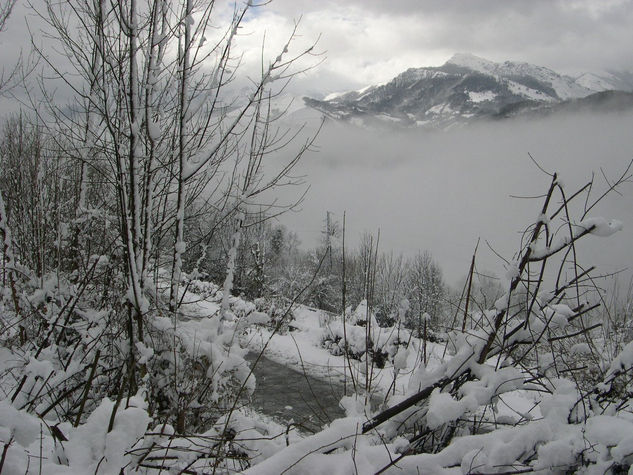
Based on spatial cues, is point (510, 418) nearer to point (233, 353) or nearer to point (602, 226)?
point (602, 226)

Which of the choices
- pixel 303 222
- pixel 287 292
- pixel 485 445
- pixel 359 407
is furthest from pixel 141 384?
pixel 303 222

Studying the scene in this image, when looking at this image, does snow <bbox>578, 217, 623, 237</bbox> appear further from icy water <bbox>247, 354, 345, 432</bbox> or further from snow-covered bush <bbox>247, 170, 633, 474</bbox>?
icy water <bbox>247, 354, 345, 432</bbox>

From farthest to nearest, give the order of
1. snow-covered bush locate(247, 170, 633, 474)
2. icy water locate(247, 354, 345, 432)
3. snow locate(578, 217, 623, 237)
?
icy water locate(247, 354, 345, 432) < snow locate(578, 217, 623, 237) < snow-covered bush locate(247, 170, 633, 474)

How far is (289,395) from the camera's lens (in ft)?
23.5

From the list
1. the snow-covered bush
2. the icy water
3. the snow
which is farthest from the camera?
the icy water

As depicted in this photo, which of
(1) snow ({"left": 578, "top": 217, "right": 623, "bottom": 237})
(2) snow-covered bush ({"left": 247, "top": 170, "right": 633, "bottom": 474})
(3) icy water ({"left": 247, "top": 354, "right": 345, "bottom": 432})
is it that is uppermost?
(1) snow ({"left": 578, "top": 217, "right": 623, "bottom": 237})

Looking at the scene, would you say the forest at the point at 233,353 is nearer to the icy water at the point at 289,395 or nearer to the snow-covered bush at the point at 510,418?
the snow-covered bush at the point at 510,418

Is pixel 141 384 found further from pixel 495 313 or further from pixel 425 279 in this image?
pixel 425 279

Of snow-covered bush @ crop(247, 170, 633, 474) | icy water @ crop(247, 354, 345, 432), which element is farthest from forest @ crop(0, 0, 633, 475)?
icy water @ crop(247, 354, 345, 432)

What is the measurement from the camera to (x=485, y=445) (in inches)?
52.7

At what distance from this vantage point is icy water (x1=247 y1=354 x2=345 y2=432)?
6.21 metres

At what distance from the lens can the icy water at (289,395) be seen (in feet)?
20.4

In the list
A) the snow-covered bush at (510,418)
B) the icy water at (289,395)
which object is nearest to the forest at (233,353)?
the snow-covered bush at (510,418)

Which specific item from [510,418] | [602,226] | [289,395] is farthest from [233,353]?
[289,395]
